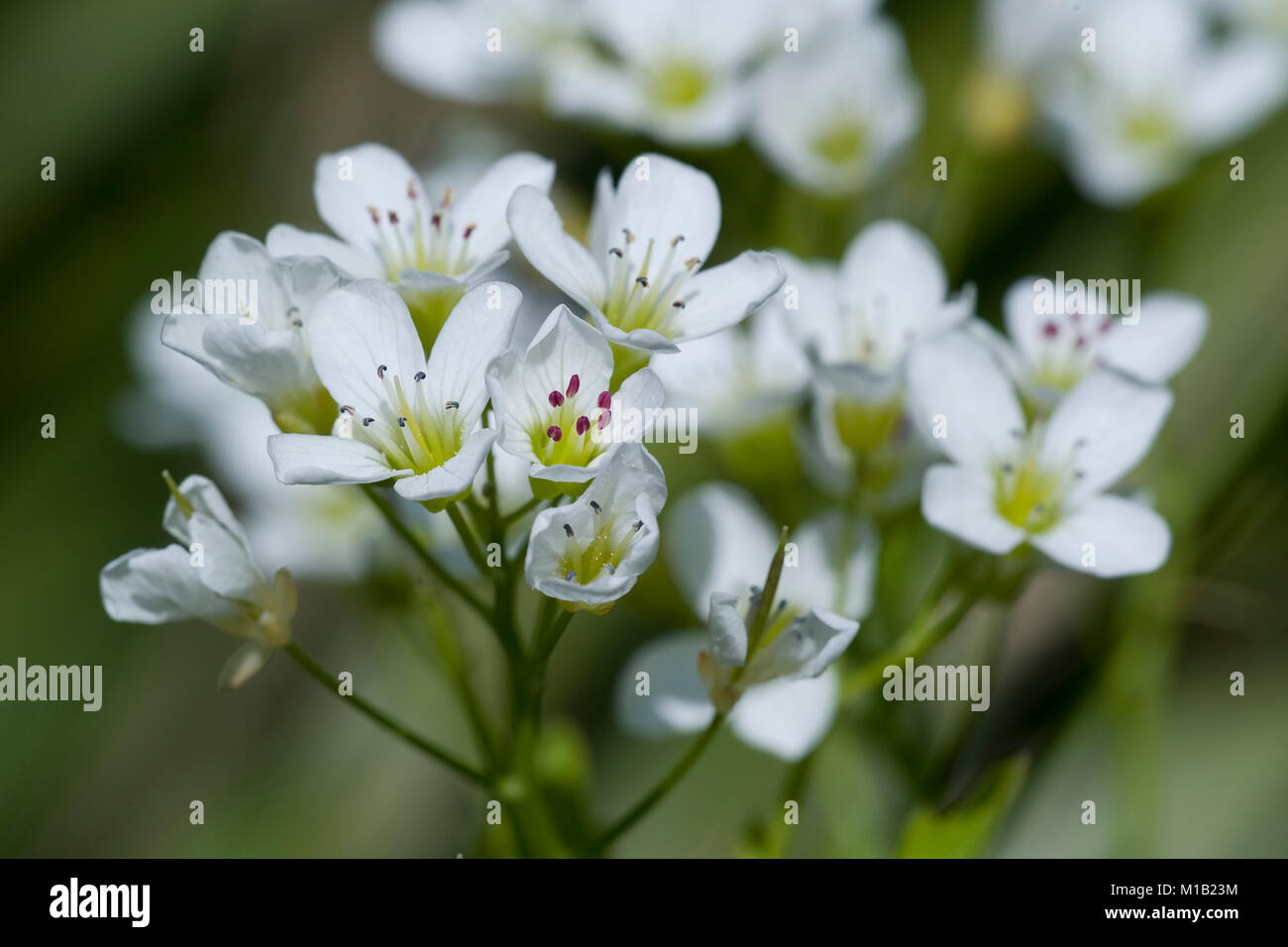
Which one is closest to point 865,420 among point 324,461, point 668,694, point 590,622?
point 668,694

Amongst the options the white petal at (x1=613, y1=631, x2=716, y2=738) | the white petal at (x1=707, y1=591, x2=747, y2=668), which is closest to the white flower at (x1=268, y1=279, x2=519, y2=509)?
the white petal at (x1=707, y1=591, x2=747, y2=668)

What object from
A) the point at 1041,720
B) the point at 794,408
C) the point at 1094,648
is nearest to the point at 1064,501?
the point at 794,408

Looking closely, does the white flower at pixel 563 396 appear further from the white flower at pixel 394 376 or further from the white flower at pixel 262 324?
the white flower at pixel 262 324

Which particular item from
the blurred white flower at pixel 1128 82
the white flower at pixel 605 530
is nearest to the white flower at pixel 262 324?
the white flower at pixel 605 530

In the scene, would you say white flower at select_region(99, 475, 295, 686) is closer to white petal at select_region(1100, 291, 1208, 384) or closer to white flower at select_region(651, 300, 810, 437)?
white flower at select_region(651, 300, 810, 437)
